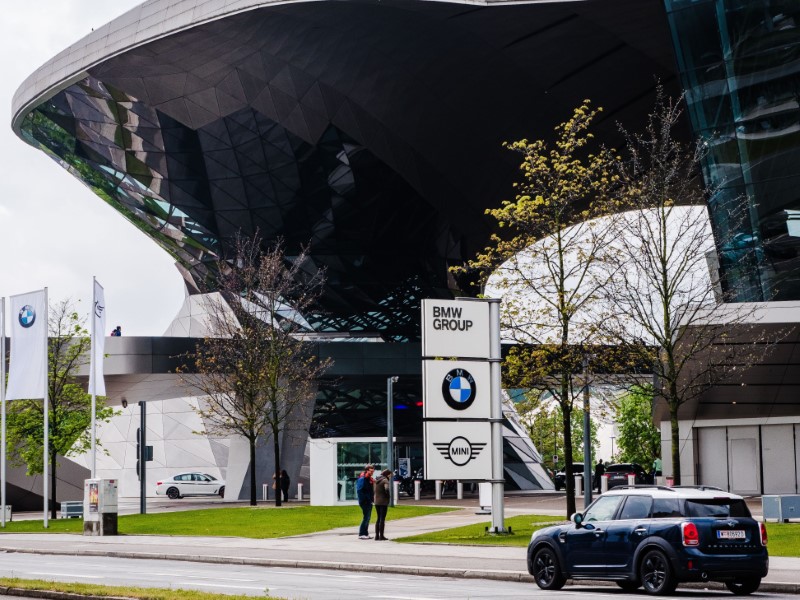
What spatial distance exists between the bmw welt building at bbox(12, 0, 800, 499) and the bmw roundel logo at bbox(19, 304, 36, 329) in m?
12.9

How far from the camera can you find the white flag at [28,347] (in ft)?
130

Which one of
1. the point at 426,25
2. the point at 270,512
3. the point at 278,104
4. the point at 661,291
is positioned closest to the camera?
the point at 661,291

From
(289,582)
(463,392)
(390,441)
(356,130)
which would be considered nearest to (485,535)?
(463,392)

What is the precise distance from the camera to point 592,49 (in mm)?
49531

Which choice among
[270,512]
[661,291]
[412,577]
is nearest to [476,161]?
[270,512]

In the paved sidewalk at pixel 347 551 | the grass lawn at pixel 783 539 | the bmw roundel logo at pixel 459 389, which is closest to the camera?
the paved sidewalk at pixel 347 551

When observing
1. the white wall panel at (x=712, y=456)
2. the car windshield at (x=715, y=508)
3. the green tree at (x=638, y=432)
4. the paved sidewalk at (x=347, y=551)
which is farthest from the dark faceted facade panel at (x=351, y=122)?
the green tree at (x=638, y=432)

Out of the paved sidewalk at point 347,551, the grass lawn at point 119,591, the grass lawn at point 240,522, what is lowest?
the grass lawn at point 240,522

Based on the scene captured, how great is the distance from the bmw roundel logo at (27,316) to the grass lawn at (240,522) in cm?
676

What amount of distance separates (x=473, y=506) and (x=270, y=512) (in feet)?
25.0

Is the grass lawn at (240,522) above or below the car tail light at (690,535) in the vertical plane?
below

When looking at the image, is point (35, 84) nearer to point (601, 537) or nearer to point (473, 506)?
point (473, 506)

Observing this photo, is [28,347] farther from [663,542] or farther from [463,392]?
[663,542]

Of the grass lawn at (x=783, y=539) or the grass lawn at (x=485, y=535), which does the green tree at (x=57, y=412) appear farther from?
the grass lawn at (x=783, y=539)
